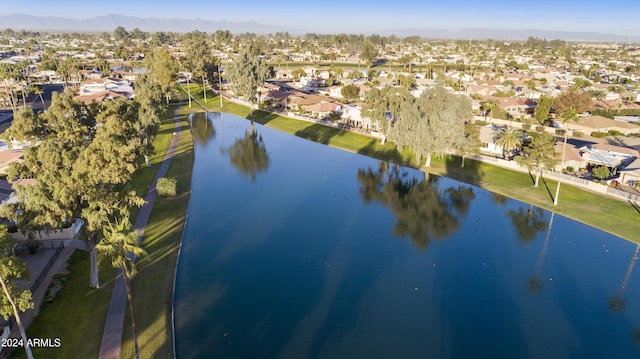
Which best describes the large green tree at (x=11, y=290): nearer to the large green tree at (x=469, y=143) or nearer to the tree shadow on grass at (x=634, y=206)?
the large green tree at (x=469, y=143)

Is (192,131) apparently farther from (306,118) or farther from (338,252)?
(338,252)

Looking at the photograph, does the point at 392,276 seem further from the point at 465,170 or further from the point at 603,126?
the point at 603,126

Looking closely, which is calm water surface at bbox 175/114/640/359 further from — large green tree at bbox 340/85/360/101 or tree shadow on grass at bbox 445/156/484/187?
large green tree at bbox 340/85/360/101

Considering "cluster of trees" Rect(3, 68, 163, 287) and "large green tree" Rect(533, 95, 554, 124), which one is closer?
"cluster of trees" Rect(3, 68, 163, 287)

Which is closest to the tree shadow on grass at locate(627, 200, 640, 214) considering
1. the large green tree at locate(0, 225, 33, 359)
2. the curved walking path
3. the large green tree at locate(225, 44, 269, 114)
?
the curved walking path

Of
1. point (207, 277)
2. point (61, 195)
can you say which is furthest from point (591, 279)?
point (61, 195)

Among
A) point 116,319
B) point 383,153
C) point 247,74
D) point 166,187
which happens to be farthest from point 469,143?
point 247,74
